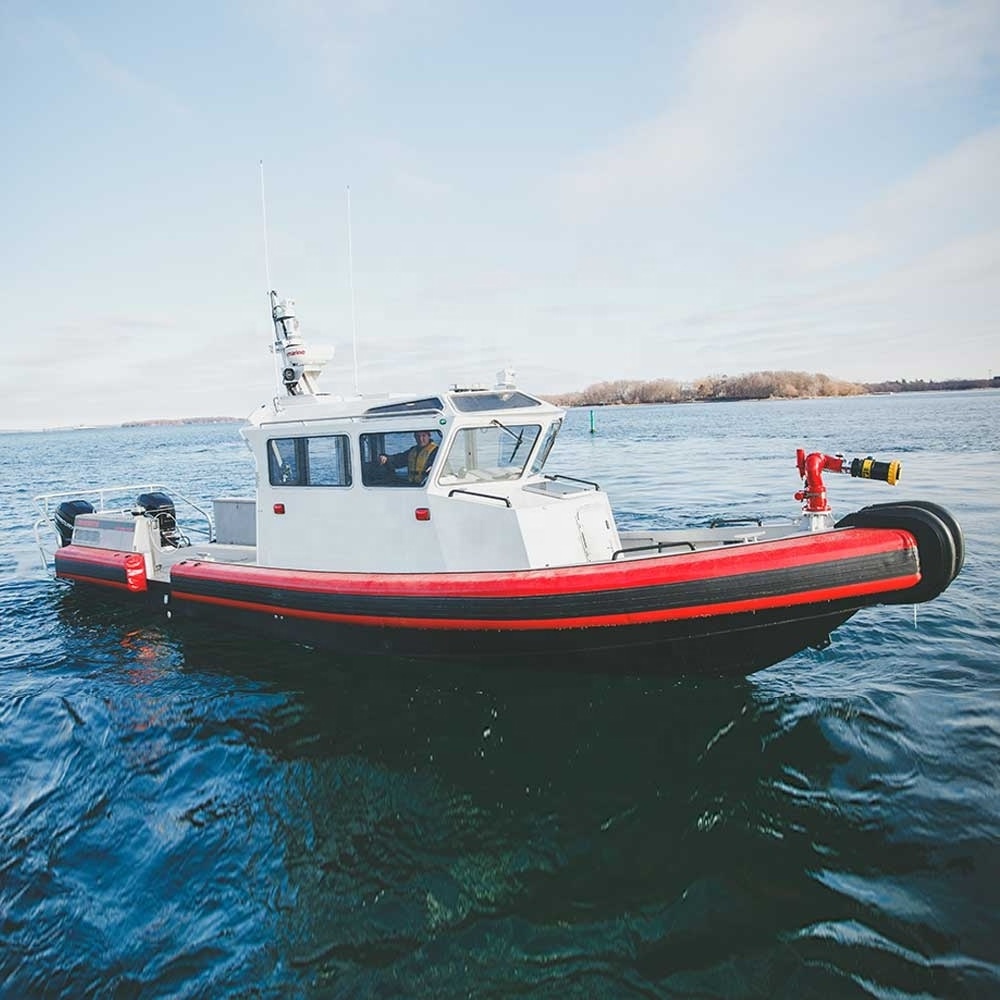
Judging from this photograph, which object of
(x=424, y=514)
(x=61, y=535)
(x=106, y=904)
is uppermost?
(x=424, y=514)

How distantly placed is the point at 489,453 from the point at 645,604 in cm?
224

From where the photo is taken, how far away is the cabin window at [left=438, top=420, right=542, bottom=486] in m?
6.30

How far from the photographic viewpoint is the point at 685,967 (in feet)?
11.1

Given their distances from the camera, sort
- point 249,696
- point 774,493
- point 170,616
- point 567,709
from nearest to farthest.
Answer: point 567,709 → point 249,696 → point 170,616 → point 774,493

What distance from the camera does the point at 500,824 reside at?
15.1 ft

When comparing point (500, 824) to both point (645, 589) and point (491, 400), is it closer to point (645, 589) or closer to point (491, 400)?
point (645, 589)

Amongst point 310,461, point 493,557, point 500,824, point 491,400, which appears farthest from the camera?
point 310,461

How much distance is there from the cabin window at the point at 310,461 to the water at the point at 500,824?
194 cm

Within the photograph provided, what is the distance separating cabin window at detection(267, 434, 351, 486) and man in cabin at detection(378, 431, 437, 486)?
0.67m

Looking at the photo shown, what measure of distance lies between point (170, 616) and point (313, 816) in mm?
4425

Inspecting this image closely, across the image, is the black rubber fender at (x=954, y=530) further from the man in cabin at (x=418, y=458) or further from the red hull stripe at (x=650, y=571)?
the man in cabin at (x=418, y=458)

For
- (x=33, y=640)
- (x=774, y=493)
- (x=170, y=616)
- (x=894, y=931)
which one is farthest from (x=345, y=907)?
(x=774, y=493)

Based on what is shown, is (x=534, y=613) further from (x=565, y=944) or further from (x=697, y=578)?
(x=565, y=944)

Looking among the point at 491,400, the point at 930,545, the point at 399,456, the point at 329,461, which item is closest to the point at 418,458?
the point at 399,456
